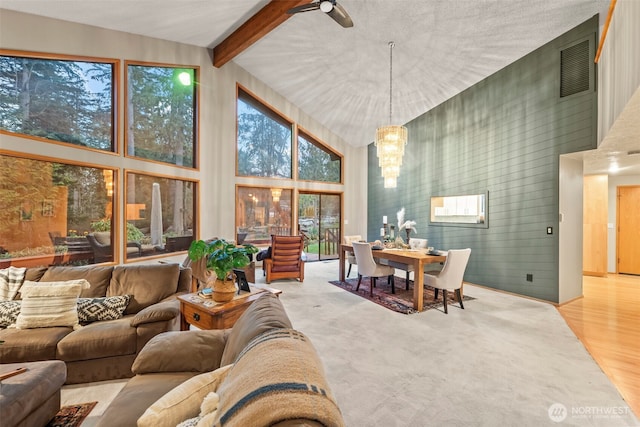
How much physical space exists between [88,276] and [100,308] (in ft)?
1.46

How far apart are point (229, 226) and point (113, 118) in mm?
2899

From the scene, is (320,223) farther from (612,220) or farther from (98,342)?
(612,220)

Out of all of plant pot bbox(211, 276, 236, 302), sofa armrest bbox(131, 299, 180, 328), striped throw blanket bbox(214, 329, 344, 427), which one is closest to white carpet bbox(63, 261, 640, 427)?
sofa armrest bbox(131, 299, 180, 328)

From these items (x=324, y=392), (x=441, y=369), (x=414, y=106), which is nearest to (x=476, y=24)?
(x=414, y=106)

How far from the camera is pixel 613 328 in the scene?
11.1ft

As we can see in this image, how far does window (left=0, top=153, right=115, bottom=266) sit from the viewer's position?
3.12 m

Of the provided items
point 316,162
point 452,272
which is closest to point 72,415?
point 452,272

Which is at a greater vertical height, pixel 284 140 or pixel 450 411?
pixel 284 140

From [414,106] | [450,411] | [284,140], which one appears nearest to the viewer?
[450,411]

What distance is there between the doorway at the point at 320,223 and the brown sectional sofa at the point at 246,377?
6276 millimetres

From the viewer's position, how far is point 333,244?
8750 mm

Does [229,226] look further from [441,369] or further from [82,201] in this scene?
[441,369]

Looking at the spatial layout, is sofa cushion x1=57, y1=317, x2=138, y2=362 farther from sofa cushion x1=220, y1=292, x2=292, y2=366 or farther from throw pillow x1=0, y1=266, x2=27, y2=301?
sofa cushion x1=220, y1=292, x2=292, y2=366

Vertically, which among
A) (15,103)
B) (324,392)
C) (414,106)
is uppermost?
(414,106)
